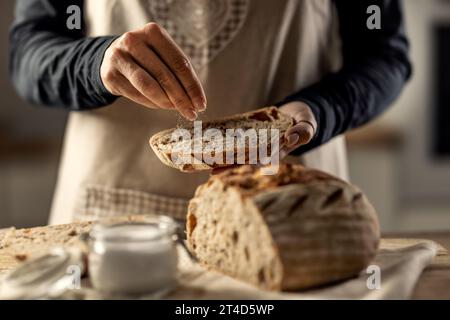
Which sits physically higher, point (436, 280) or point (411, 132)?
point (411, 132)

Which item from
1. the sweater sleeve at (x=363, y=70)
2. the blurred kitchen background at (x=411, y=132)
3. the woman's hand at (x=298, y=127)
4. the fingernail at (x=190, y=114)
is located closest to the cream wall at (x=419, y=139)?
the blurred kitchen background at (x=411, y=132)

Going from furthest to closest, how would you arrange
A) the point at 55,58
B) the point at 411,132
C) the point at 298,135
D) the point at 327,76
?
1. the point at 411,132
2. the point at 327,76
3. the point at 55,58
4. the point at 298,135

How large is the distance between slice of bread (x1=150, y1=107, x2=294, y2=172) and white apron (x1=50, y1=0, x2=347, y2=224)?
0.74 feet

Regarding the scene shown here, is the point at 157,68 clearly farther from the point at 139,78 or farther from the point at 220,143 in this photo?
the point at 220,143

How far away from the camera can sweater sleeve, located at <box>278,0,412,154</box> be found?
168cm

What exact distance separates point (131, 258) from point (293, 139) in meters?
0.49

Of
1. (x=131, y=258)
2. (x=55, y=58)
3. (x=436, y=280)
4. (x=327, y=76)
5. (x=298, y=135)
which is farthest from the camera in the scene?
(x=327, y=76)

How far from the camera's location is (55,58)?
1646 mm

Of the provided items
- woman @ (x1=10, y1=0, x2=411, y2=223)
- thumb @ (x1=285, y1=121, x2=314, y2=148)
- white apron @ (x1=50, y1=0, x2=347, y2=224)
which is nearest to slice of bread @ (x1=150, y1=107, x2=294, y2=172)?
thumb @ (x1=285, y1=121, x2=314, y2=148)

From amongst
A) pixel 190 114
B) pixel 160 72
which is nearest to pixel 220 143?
pixel 190 114

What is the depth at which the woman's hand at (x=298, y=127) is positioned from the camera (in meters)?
1.41

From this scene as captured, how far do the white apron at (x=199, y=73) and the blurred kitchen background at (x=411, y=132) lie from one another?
1460 mm

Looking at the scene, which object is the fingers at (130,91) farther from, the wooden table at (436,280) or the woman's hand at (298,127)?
the wooden table at (436,280)
